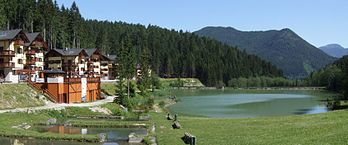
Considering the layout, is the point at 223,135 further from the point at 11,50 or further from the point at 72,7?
the point at 72,7

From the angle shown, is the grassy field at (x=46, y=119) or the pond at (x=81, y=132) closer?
the pond at (x=81, y=132)

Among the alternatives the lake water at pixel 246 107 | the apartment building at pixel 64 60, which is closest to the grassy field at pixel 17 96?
the lake water at pixel 246 107

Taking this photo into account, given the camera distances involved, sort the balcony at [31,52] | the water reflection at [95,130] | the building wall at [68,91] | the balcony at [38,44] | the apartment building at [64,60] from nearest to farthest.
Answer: the water reflection at [95,130] < the building wall at [68,91] < the balcony at [31,52] < the balcony at [38,44] < the apartment building at [64,60]

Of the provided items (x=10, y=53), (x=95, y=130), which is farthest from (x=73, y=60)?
(x=95, y=130)

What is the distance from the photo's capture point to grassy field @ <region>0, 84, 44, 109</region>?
2080 inches

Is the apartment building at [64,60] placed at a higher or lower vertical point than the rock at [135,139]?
higher

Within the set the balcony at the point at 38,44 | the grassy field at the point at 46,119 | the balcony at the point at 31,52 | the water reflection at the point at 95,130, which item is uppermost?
the balcony at the point at 38,44

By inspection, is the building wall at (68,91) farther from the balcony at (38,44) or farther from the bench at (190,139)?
the bench at (190,139)

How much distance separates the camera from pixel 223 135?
100 feet

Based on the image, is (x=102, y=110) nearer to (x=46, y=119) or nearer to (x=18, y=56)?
(x=46, y=119)

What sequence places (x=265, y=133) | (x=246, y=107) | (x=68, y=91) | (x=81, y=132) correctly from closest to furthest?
(x=265, y=133) → (x=81, y=132) → (x=68, y=91) → (x=246, y=107)

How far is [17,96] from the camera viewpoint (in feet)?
184

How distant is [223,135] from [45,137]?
45.8 feet

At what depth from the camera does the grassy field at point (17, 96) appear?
5283 centimetres
